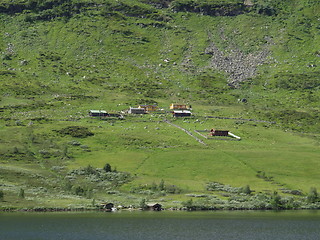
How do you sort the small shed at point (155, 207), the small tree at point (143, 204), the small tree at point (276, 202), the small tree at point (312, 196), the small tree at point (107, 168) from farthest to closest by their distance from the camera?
1. the small tree at point (107, 168)
2. the small tree at point (312, 196)
3. the small tree at point (276, 202)
4. the small shed at point (155, 207)
5. the small tree at point (143, 204)

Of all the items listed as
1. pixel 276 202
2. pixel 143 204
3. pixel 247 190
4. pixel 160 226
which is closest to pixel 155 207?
pixel 143 204

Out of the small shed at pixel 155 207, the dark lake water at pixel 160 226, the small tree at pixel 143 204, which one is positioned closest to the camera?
the dark lake water at pixel 160 226

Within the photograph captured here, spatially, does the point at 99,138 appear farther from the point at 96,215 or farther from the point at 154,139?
the point at 96,215

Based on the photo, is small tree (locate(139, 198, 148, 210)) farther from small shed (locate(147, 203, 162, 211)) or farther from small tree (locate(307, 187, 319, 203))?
small tree (locate(307, 187, 319, 203))

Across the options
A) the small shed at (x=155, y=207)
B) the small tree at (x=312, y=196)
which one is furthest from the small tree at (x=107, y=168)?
the small tree at (x=312, y=196)

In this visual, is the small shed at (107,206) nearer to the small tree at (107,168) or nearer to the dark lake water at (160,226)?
the dark lake water at (160,226)

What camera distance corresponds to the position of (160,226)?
96.1 metres

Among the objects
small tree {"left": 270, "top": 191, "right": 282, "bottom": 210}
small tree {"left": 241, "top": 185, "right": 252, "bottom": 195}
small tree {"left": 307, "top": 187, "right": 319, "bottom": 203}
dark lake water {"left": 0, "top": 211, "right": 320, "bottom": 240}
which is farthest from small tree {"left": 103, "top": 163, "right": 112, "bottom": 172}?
small tree {"left": 307, "top": 187, "right": 319, "bottom": 203}

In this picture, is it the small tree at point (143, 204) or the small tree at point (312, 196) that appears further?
the small tree at point (312, 196)

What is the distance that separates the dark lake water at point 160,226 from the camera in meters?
85.9

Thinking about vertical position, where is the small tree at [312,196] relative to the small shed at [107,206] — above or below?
above

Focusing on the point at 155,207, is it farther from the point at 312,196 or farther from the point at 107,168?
the point at 312,196

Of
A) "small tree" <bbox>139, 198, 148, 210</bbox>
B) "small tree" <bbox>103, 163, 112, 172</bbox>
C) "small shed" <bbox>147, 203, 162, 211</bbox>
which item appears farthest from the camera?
"small tree" <bbox>103, 163, 112, 172</bbox>

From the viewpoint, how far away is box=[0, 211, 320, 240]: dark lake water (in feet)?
282
